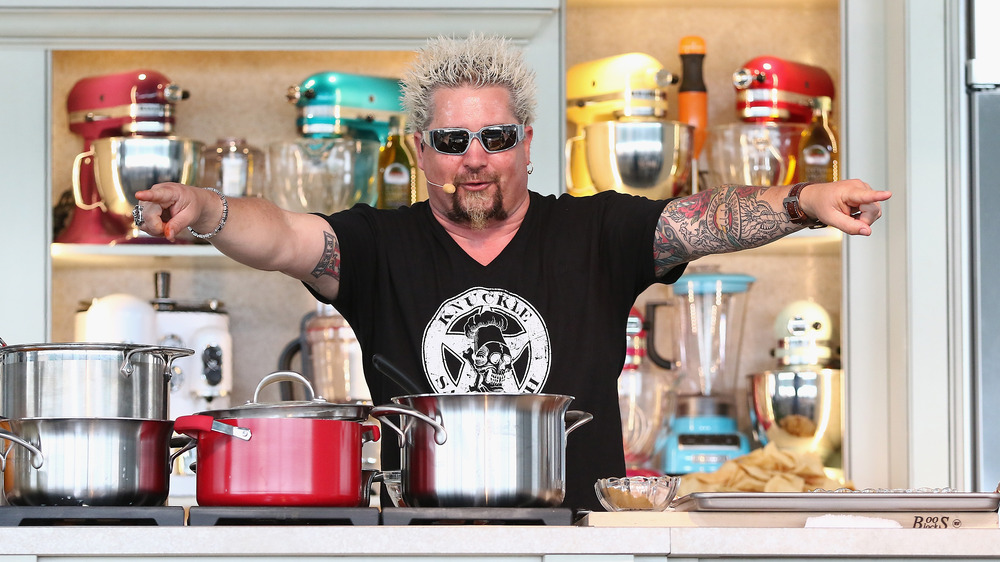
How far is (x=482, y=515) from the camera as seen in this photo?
3.52 feet

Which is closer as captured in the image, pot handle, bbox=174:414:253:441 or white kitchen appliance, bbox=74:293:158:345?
pot handle, bbox=174:414:253:441

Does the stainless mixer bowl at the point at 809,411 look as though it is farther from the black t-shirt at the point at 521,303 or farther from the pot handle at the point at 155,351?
the pot handle at the point at 155,351

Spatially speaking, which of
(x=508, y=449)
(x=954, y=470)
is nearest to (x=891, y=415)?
(x=954, y=470)

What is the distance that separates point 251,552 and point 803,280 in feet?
5.98

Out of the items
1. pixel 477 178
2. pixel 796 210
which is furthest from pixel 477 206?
pixel 796 210

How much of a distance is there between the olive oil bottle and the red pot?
124 cm

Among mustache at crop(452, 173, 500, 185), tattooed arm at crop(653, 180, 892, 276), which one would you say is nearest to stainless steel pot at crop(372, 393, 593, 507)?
tattooed arm at crop(653, 180, 892, 276)

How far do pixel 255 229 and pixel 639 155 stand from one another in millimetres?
1003

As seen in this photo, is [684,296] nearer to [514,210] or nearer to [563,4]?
[563,4]

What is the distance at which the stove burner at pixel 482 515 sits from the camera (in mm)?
1070

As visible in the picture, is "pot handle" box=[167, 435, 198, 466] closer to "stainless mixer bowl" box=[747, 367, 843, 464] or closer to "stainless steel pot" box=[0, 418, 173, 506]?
"stainless steel pot" box=[0, 418, 173, 506]

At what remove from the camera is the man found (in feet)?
5.30

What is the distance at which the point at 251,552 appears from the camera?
1011 millimetres

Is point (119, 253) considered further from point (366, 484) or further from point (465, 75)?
point (366, 484)
